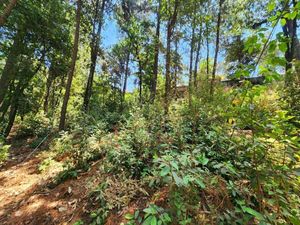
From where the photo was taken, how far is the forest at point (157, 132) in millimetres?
1502

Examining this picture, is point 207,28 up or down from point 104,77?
up

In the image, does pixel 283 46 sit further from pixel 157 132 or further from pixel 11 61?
pixel 11 61

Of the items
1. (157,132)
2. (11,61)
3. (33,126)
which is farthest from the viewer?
(33,126)

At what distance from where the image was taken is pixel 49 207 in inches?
118

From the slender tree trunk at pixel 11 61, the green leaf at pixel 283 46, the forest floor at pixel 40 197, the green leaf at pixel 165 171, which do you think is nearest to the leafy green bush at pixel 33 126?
the slender tree trunk at pixel 11 61

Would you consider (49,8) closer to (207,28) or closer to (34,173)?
(34,173)

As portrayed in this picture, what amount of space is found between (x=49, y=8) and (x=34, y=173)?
17.1ft

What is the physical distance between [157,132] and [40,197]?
224 cm

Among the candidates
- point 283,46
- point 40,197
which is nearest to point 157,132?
point 40,197

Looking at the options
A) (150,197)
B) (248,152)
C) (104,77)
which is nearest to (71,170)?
(150,197)

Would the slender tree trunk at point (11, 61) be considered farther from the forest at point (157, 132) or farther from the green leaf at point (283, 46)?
the green leaf at point (283, 46)

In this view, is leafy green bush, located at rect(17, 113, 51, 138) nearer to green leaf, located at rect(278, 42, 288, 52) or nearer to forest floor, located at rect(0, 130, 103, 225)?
forest floor, located at rect(0, 130, 103, 225)

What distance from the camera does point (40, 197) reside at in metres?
3.34

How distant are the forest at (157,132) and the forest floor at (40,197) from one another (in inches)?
0.9
